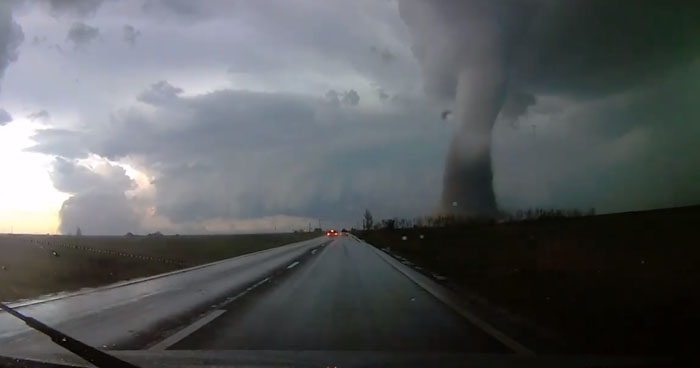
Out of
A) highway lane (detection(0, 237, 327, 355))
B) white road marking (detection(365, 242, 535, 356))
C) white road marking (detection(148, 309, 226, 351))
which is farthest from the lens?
highway lane (detection(0, 237, 327, 355))

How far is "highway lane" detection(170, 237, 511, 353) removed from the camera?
8.57 m

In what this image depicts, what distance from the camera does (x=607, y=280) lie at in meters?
18.0

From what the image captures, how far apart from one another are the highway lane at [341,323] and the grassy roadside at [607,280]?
1.62m

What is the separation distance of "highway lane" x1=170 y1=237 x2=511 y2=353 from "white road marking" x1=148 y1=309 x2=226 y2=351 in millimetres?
134

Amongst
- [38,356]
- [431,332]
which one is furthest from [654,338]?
[38,356]

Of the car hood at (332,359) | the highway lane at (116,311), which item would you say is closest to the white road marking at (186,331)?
the highway lane at (116,311)

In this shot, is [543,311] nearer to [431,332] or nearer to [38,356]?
[431,332]

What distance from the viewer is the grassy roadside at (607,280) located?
9750mm

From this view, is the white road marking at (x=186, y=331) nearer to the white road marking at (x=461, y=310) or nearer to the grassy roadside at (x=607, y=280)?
the white road marking at (x=461, y=310)

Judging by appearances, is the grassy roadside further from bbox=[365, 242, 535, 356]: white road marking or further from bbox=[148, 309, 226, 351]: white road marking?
bbox=[148, 309, 226, 351]: white road marking

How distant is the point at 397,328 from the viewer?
33.4ft

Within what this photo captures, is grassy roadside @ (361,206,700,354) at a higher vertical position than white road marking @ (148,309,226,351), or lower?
higher

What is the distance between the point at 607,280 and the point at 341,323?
34.3 feet

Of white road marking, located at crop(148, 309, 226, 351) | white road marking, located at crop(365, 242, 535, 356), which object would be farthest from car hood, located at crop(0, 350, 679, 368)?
white road marking, located at crop(365, 242, 535, 356)
